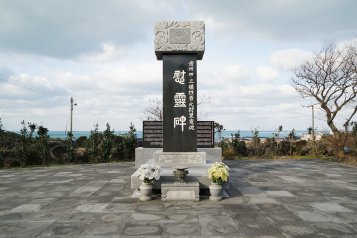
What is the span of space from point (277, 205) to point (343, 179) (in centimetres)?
572

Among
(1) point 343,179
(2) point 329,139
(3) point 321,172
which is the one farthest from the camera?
(2) point 329,139

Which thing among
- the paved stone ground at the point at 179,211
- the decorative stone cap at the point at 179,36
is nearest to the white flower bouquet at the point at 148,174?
the paved stone ground at the point at 179,211

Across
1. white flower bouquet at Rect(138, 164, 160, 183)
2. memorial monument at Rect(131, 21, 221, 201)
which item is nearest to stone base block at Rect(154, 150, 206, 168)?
memorial monument at Rect(131, 21, 221, 201)

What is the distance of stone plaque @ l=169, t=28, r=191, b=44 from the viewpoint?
1057 cm

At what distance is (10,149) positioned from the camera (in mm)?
18047

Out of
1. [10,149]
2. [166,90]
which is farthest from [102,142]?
[166,90]

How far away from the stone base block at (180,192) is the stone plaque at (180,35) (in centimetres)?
498

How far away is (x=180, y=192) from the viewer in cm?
804

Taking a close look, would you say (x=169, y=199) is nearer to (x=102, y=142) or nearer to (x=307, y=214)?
(x=307, y=214)

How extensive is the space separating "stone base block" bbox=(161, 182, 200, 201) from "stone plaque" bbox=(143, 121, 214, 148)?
7.51 metres

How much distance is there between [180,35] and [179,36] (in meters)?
0.05

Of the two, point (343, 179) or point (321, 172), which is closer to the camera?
point (343, 179)

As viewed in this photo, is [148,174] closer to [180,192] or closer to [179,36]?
[180,192]

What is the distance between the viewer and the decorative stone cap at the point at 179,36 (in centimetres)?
1051
